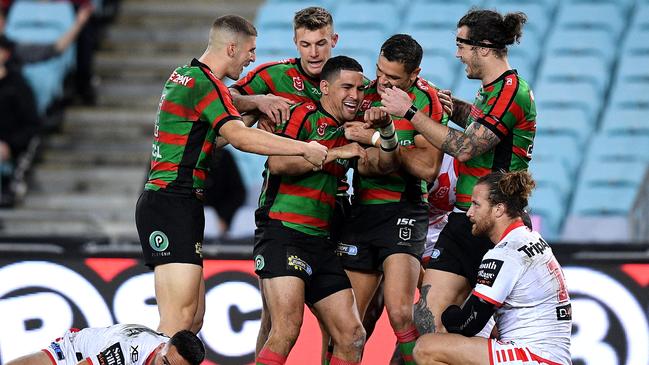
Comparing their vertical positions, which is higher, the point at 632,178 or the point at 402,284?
the point at 632,178

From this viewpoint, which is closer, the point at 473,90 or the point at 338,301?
the point at 338,301

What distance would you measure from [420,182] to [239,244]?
2.34 m

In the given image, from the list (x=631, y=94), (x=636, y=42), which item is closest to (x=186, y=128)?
(x=631, y=94)

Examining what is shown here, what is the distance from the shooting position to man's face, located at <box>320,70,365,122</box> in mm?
7504

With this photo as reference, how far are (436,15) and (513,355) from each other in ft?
25.7

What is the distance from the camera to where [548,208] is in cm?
1183

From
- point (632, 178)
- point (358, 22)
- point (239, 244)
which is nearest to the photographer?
point (239, 244)

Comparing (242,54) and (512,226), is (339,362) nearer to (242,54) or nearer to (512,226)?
(512,226)

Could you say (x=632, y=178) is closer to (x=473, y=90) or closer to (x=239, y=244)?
(x=473, y=90)

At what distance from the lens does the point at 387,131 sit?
24.3 ft

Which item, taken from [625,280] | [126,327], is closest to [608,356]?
[625,280]

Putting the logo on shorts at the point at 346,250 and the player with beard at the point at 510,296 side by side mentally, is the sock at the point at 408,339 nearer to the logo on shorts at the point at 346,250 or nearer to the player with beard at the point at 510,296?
the player with beard at the point at 510,296

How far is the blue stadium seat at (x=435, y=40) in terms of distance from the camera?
13.7m

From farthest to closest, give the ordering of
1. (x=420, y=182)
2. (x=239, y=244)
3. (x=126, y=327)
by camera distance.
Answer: (x=239, y=244), (x=420, y=182), (x=126, y=327)
